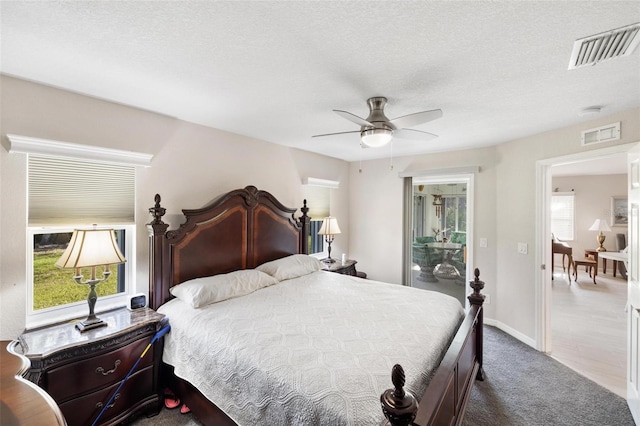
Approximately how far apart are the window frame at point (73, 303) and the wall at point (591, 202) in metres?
9.09

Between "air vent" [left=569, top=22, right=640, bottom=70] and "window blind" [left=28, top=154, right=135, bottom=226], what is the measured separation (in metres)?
3.28

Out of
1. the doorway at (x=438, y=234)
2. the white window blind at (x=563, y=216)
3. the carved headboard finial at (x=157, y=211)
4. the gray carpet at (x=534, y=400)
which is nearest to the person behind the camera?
the gray carpet at (x=534, y=400)

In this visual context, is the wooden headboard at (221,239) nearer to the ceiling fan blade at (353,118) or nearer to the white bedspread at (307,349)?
the white bedspread at (307,349)

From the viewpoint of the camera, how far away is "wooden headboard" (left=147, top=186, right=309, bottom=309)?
2410mm

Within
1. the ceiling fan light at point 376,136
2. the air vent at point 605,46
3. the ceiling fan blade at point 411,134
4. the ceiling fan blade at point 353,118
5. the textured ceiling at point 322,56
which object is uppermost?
the textured ceiling at point 322,56

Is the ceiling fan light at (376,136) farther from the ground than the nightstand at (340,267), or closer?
farther from the ground

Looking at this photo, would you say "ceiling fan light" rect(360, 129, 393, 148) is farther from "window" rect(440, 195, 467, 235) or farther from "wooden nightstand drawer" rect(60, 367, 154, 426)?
"window" rect(440, 195, 467, 235)

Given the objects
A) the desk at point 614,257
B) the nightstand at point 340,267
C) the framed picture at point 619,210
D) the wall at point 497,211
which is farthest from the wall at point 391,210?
the framed picture at point 619,210

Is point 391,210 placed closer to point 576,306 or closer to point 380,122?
point 380,122

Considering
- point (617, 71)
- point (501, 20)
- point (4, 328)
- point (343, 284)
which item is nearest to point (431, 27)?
point (501, 20)

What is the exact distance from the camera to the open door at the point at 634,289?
2016 millimetres

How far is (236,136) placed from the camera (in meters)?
3.26

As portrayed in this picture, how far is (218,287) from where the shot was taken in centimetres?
239

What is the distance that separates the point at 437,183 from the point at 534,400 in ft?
9.56
